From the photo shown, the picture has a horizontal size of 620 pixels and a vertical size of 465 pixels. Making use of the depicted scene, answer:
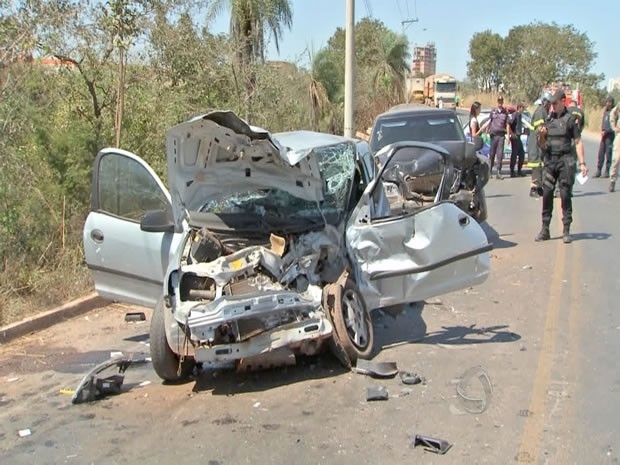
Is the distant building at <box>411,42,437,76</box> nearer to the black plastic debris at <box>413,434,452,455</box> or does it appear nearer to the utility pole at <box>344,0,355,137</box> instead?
the utility pole at <box>344,0,355,137</box>

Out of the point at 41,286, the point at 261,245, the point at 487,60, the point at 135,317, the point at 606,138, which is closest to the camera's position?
the point at 261,245

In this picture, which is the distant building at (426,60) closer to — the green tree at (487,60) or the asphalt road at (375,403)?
the green tree at (487,60)

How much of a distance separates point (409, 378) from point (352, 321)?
2.14ft

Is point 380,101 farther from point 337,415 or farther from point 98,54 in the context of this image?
point 337,415

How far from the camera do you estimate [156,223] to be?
6.04m

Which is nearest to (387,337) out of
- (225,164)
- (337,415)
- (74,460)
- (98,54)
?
(337,415)

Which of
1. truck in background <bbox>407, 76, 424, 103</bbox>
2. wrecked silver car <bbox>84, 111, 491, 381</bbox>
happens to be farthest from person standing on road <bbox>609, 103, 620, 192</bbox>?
truck in background <bbox>407, 76, 424, 103</bbox>

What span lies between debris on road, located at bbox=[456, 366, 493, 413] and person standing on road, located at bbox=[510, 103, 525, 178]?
44.9 ft

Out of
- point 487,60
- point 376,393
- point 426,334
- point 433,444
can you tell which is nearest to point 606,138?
point 426,334

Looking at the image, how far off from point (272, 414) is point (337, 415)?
45 cm

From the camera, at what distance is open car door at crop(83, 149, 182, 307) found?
244 inches

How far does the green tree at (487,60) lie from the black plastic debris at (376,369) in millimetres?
85557

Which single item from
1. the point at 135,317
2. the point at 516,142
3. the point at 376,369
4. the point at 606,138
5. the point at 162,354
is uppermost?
the point at 606,138

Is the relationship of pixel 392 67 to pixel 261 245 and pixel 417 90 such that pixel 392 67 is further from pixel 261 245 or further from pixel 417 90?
pixel 261 245
